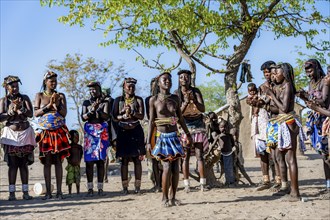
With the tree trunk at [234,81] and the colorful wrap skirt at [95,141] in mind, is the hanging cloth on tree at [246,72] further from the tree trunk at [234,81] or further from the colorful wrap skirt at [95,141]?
the colorful wrap skirt at [95,141]

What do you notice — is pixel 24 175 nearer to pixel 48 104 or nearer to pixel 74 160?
pixel 74 160

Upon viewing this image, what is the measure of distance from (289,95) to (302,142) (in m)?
1.37

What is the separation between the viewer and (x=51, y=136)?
8.40 m

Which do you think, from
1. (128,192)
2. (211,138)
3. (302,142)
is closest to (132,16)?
(211,138)

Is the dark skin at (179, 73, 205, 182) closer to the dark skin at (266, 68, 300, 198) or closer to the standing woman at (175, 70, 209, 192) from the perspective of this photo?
the standing woman at (175, 70, 209, 192)

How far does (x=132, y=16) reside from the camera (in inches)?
494

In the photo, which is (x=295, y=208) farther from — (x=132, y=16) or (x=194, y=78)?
(x=132, y=16)

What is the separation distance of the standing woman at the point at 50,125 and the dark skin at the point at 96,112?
0.44m

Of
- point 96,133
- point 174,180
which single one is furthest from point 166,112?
point 96,133

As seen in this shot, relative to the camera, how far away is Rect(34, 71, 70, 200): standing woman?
834 centimetres

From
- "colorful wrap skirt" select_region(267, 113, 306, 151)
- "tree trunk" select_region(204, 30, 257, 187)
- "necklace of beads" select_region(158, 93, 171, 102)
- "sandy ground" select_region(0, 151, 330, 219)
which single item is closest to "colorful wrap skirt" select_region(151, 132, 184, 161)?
"necklace of beads" select_region(158, 93, 171, 102)

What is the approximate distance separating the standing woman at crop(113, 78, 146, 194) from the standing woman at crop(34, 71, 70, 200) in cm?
97

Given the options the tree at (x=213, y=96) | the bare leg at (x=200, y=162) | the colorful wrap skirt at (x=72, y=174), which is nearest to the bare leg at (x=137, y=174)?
the bare leg at (x=200, y=162)

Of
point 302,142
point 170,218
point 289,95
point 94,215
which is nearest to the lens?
point 170,218
